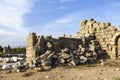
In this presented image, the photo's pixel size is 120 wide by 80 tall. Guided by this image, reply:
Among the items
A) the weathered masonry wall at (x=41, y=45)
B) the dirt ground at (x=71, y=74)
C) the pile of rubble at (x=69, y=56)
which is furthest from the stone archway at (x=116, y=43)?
the dirt ground at (x=71, y=74)

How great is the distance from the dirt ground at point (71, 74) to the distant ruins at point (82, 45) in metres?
2.10

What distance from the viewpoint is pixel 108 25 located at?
28156mm

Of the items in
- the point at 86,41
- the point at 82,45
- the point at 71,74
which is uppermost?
the point at 86,41

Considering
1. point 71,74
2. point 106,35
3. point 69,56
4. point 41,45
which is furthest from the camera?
point 106,35

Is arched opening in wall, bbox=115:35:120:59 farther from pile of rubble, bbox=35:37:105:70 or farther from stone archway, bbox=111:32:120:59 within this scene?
pile of rubble, bbox=35:37:105:70

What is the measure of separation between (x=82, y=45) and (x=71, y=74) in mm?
7958

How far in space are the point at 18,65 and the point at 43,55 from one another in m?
2.31

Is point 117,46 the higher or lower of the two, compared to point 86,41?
lower

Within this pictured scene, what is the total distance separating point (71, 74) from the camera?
19.5 meters

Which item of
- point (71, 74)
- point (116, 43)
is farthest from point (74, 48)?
point (71, 74)

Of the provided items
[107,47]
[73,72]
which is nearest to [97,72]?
[73,72]

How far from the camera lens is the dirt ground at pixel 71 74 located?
1841 centimetres

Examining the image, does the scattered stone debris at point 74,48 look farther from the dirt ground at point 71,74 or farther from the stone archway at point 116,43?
the dirt ground at point 71,74

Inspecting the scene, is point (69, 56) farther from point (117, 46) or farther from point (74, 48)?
point (117, 46)
